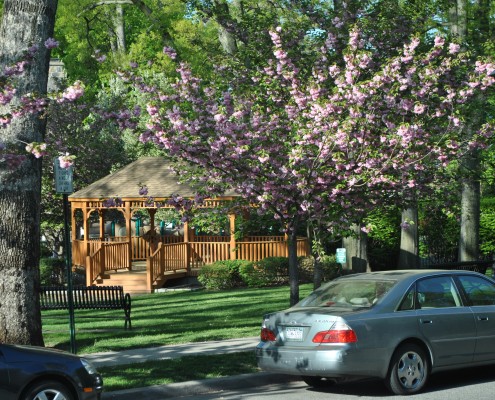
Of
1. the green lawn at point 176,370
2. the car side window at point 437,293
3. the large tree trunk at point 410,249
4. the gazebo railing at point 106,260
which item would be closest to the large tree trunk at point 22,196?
the green lawn at point 176,370

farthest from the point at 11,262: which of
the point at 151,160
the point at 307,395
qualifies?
the point at 151,160

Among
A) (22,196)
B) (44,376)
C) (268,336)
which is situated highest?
(22,196)

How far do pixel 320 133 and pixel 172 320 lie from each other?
8.30 metres

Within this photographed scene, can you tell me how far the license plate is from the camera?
36.6 ft

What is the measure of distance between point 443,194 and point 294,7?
458 cm

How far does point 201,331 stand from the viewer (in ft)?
60.0

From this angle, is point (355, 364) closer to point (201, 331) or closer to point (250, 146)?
point (250, 146)

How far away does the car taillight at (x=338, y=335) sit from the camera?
10.8 meters

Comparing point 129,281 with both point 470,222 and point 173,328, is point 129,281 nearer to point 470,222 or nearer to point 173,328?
point 470,222

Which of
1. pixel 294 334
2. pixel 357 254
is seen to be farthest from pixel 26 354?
pixel 357 254

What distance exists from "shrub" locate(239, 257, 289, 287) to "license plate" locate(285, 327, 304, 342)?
19.0 m

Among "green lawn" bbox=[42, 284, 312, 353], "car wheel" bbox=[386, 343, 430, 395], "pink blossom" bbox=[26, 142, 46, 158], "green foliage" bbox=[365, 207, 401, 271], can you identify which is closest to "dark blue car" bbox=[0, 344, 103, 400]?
"pink blossom" bbox=[26, 142, 46, 158]

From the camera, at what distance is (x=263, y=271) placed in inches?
1197

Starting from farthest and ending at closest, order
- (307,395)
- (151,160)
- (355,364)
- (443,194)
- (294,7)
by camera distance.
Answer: (151,160), (294,7), (443,194), (307,395), (355,364)
